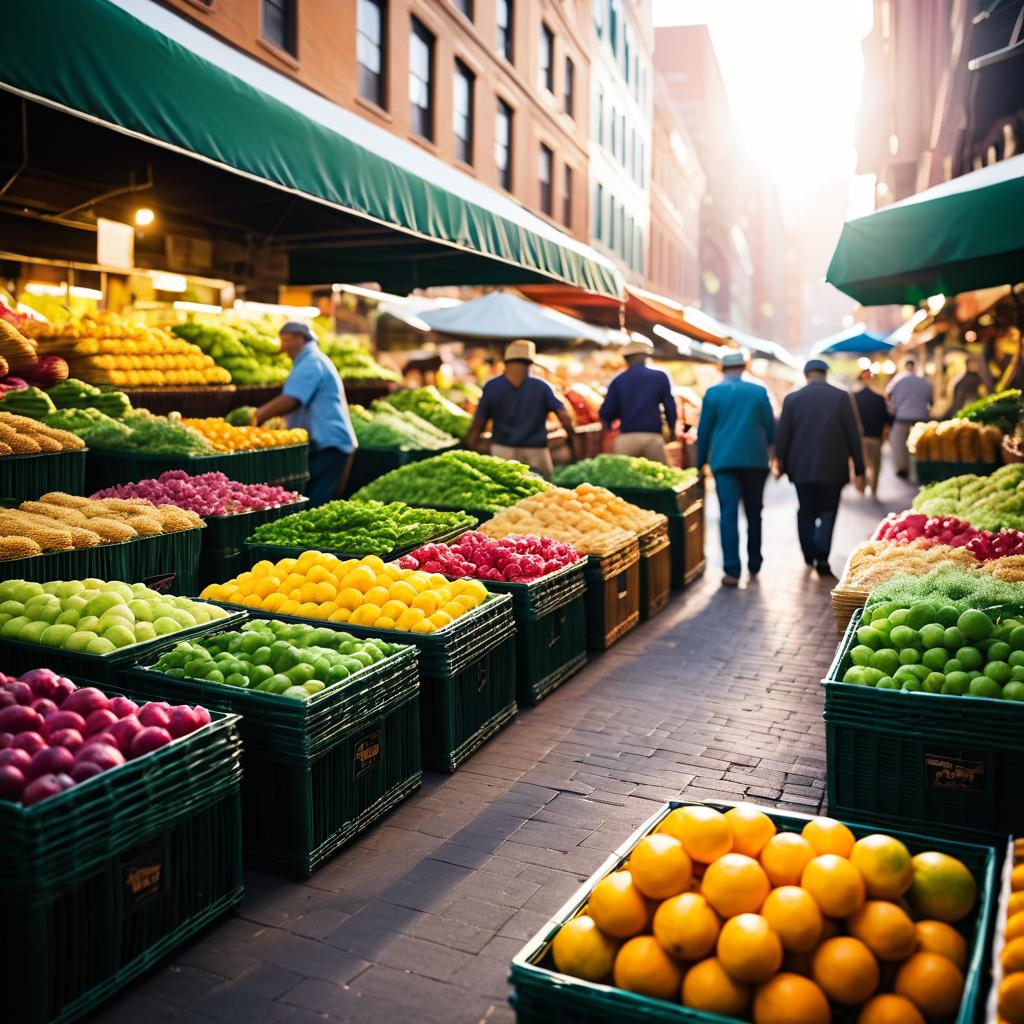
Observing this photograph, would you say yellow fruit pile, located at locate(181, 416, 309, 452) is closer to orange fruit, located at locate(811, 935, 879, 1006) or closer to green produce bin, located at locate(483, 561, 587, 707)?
green produce bin, located at locate(483, 561, 587, 707)

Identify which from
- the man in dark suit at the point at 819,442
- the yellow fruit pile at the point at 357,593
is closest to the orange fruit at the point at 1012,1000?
the yellow fruit pile at the point at 357,593

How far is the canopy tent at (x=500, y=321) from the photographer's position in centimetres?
1459

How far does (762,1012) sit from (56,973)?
2127 millimetres

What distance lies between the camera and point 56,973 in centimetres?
295

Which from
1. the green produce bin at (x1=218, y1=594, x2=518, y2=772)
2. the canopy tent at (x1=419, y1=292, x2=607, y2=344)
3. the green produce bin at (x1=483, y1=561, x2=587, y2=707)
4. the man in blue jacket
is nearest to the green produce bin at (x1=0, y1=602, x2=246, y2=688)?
the green produce bin at (x1=218, y1=594, x2=518, y2=772)

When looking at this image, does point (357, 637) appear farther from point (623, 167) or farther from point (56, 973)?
point (623, 167)

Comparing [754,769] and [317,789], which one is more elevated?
[317,789]

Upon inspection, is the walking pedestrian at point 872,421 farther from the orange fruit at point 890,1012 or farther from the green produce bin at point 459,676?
the orange fruit at point 890,1012

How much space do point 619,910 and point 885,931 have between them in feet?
2.19

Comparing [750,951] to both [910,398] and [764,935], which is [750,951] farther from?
[910,398]

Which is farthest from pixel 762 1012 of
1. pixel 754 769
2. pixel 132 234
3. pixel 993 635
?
pixel 132 234

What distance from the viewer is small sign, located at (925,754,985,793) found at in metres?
3.94

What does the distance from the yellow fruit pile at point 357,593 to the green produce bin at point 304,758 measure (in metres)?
0.77

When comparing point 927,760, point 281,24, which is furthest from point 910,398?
point 927,760
